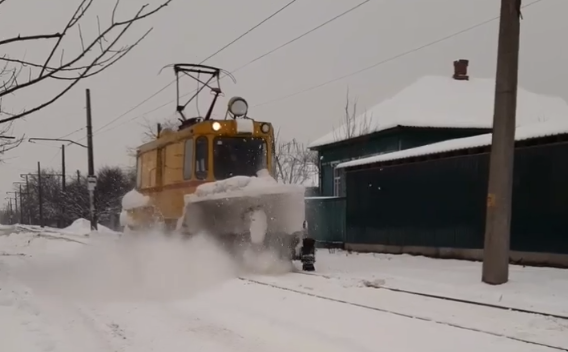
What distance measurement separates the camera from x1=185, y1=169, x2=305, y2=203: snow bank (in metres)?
11.4

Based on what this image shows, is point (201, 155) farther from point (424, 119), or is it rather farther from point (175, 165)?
point (424, 119)

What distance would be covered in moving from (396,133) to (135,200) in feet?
51.3

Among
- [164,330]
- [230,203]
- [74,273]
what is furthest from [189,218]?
[164,330]

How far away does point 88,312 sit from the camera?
8227mm

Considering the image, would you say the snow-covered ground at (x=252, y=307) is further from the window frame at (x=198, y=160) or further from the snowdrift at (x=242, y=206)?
the window frame at (x=198, y=160)

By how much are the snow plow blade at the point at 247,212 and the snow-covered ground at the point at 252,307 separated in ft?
1.22

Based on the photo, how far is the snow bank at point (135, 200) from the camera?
15.2 m

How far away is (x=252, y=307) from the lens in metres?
8.19

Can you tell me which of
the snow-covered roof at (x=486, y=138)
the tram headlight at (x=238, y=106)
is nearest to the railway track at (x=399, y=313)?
the tram headlight at (x=238, y=106)

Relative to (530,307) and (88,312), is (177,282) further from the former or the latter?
(530,307)

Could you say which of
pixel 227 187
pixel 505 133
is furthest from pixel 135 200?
pixel 505 133

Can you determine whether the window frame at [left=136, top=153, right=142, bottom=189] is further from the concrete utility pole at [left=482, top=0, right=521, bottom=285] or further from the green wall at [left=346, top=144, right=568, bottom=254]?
the concrete utility pole at [left=482, top=0, right=521, bottom=285]

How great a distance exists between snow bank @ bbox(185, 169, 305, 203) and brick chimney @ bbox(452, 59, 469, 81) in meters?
27.1

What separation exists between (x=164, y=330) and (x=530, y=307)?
4.66 metres
